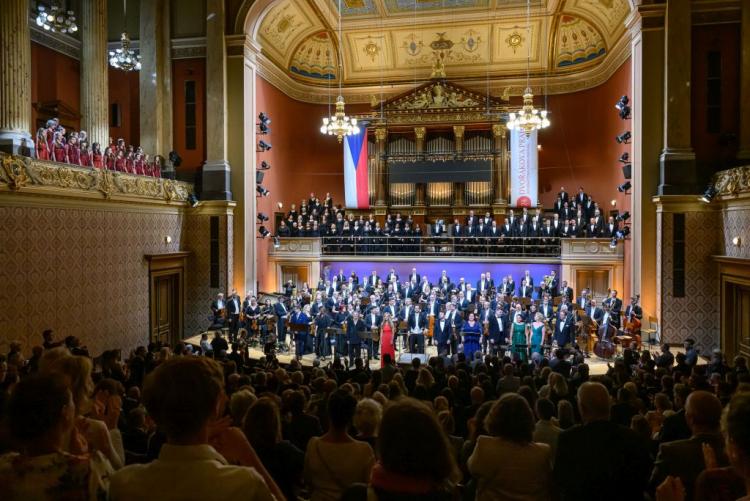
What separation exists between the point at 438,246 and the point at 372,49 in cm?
930

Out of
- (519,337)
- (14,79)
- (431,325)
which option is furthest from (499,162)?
(14,79)

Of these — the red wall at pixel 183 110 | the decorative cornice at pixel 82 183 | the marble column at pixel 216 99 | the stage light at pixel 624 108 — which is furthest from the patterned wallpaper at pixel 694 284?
the red wall at pixel 183 110

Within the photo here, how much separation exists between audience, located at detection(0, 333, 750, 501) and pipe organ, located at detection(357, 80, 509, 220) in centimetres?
1707

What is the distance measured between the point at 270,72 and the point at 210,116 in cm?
395

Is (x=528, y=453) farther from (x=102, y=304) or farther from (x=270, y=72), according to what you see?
(x=270, y=72)

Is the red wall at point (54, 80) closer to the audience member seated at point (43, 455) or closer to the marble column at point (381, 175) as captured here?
the marble column at point (381, 175)

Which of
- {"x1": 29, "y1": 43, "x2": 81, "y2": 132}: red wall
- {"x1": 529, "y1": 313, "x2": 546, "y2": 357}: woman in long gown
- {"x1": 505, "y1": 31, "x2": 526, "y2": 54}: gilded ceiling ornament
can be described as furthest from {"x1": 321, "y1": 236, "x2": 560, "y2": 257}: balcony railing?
{"x1": 29, "y1": 43, "x2": 81, "y2": 132}: red wall

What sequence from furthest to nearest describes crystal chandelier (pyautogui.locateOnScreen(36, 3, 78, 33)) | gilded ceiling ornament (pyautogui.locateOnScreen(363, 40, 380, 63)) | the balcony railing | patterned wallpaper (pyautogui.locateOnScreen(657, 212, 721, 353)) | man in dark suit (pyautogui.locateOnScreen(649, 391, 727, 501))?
gilded ceiling ornament (pyautogui.locateOnScreen(363, 40, 380, 63))
the balcony railing
patterned wallpaper (pyautogui.locateOnScreen(657, 212, 721, 353))
crystal chandelier (pyautogui.locateOnScreen(36, 3, 78, 33))
man in dark suit (pyautogui.locateOnScreen(649, 391, 727, 501))

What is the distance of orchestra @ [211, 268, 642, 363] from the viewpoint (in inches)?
475

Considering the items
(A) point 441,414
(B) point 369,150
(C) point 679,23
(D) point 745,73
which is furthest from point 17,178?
(D) point 745,73

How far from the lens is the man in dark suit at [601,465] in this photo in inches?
101

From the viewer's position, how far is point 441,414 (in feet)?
14.7

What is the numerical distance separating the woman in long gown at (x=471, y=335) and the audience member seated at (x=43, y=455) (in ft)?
34.9

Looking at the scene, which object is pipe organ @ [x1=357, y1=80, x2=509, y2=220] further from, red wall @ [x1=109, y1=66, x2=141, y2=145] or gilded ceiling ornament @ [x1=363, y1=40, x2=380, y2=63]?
red wall @ [x1=109, y1=66, x2=141, y2=145]
